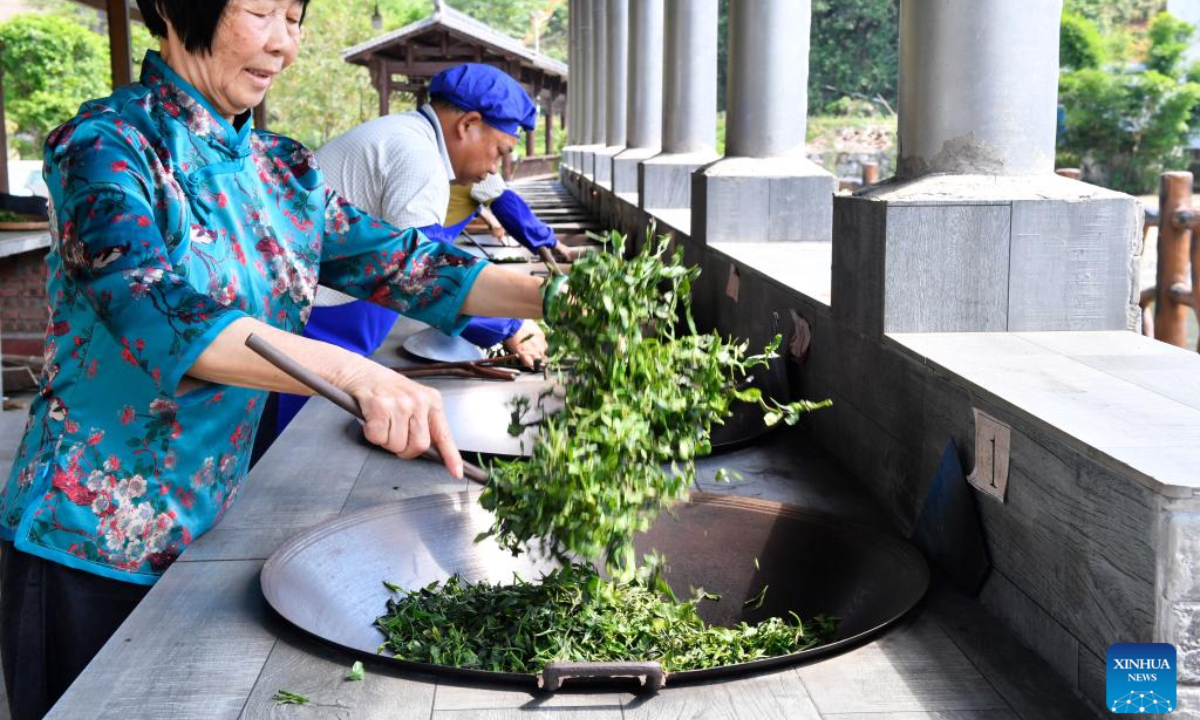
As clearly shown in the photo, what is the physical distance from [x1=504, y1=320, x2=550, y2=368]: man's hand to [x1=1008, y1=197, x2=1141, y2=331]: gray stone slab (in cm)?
137

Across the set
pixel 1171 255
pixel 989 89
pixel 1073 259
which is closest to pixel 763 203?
pixel 989 89

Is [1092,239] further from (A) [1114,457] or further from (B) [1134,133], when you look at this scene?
(B) [1134,133]

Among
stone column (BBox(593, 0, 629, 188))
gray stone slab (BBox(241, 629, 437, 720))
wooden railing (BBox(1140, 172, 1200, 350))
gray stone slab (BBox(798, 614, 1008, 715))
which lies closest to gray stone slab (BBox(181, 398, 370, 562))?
gray stone slab (BBox(241, 629, 437, 720))

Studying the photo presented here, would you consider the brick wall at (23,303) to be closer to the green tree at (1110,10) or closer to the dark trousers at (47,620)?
the dark trousers at (47,620)

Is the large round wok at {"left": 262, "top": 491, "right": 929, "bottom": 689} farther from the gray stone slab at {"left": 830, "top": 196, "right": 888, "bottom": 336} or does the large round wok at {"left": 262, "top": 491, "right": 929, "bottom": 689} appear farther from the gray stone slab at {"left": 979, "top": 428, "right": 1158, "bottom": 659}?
the gray stone slab at {"left": 830, "top": 196, "right": 888, "bottom": 336}

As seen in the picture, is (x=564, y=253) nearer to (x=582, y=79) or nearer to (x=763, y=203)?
(x=763, y=203)

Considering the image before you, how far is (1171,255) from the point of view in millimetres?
9180

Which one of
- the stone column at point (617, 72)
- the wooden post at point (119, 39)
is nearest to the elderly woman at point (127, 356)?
the wooden post at point (119, 39)

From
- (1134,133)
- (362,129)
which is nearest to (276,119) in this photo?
(1134,133)

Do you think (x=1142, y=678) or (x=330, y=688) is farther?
(x=330, y=688)

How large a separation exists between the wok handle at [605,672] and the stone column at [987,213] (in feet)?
3.20

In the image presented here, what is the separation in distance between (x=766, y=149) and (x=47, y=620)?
3364 millimetres

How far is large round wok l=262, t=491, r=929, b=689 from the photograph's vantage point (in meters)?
1.84

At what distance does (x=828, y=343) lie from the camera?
2.65 metres
